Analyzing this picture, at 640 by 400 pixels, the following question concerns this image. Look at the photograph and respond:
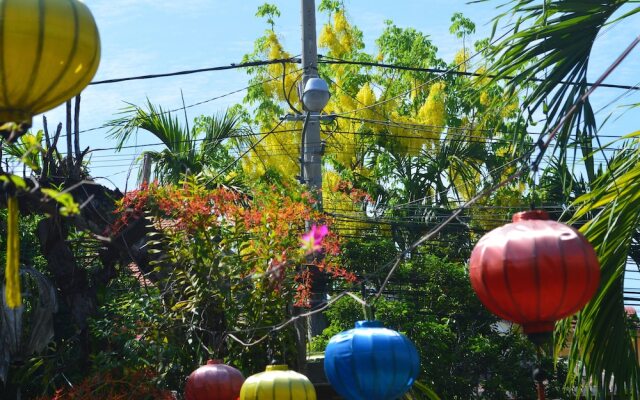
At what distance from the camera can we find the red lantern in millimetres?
4461

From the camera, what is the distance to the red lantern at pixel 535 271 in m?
4.46

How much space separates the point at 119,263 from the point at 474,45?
503 inches

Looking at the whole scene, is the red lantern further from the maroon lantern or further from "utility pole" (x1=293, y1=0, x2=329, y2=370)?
"utility pole" (x1=293, y1=0, x2=329, y2=370)

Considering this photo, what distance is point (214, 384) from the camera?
6609mm

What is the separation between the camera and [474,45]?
781 inches

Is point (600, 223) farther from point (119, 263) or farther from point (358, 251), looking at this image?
point (358, 251)

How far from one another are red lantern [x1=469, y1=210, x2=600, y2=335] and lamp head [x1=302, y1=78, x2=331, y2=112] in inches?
209

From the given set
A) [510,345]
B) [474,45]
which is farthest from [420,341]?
[474,45]

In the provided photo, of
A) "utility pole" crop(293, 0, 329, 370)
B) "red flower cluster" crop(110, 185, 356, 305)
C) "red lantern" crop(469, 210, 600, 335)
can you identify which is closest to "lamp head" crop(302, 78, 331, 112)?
"utility pole" crop(293, 0, 329, 370)

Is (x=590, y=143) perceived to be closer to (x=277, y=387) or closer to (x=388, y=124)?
(x=277, y=387)

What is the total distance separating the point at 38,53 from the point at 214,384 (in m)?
3.74

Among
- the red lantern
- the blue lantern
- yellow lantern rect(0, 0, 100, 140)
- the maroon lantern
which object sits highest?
yellow lantern rect(0, 0, 100, 140)

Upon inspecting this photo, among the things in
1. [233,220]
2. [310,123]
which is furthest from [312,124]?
[233,220]

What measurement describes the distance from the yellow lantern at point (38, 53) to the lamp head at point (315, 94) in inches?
253
